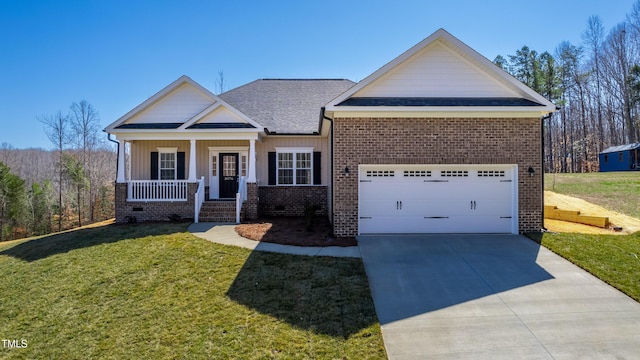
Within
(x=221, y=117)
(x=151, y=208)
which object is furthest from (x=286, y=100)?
(x=151, y=208)

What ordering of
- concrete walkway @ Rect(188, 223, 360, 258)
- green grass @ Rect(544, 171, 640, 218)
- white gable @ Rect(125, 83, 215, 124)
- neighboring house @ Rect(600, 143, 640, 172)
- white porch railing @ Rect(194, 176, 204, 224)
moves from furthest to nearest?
neighboring house @ Rect(600, 143, 640, 172) → green grass @ Rect(544, 171, 640, 218) → white gable @ Rect(125, 83, 215, 124) → white porch railing @ Rect(194, 176, 204, 224) → concrete walkway @ Rect(188, 223, 360, 258)

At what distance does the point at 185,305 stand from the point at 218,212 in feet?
22.9

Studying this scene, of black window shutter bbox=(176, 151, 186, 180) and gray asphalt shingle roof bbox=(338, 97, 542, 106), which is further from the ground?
gray asphalt shingle roof bbox=(338, 97, 542, 106)

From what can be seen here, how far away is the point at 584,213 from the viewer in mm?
12562

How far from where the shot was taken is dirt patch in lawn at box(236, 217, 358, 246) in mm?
9062

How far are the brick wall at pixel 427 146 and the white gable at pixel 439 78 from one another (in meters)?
0.98

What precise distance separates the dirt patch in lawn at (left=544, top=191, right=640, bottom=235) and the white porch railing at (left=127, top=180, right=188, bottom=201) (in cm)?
1353

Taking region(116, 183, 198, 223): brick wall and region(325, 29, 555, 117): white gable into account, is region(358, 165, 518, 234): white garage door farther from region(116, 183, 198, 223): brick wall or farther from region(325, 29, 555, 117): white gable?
region(116, 183, 198, 223): brick wall

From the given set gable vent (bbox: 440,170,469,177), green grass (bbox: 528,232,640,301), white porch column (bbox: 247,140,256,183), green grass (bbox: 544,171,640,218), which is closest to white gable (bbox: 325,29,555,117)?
gable vent (bbox: 440,170,469,177)

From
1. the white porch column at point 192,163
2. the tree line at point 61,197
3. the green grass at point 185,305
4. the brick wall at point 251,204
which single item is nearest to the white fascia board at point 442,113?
the green grass at point 185,305

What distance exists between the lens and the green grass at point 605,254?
6.22 meters

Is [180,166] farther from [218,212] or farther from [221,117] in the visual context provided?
[218,212]

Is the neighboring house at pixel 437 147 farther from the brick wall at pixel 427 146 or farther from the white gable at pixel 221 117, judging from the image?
the white gable at pixel 221 117

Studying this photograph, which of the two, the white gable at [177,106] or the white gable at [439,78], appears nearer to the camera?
the white gable at [439,78]
